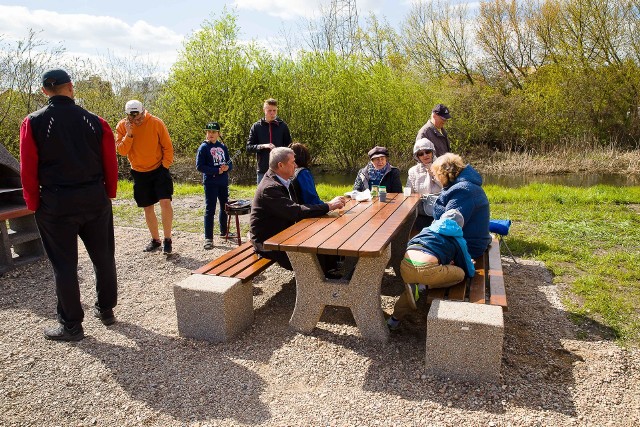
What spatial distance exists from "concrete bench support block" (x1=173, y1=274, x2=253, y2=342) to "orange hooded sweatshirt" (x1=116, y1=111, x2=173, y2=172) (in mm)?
2166

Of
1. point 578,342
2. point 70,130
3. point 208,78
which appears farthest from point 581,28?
point 70,130

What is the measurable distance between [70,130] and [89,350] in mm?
1518

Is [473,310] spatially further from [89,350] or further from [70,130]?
[70,130]

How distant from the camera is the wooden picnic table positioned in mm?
3174

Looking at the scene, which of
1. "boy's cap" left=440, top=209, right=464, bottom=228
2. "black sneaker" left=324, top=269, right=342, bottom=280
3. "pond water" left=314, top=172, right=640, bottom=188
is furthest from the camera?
"pond water" left=314, top=172, right=640, bottom=188

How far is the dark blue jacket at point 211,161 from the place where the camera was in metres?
5.90

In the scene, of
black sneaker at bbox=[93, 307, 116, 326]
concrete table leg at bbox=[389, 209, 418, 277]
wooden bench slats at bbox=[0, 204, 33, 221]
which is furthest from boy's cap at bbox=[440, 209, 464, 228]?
wooden bench slats at bbox=[0, 204, 33, 221]

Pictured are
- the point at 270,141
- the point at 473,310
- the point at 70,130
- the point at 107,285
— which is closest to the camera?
the point at 473,310

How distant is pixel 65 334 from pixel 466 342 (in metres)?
2.78

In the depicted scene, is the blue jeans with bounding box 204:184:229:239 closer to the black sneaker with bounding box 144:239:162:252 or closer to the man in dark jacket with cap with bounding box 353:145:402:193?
the black sneaker with bounding box 144:239:162:252

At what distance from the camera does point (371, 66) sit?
19094mm

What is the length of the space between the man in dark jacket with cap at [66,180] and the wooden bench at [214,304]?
73 cm

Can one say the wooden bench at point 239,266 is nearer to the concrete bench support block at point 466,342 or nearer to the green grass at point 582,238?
the concrete bench support block at point 466,342

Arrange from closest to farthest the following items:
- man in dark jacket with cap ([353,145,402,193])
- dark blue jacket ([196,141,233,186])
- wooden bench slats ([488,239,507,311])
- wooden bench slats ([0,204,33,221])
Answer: wooden bench slats ([488,239,507,311])
wooden bench slats ([0,204,33,221])
man in dark jacket with cap ([353,145,402,193])
dark blue jacket ([196,141,233,186])
